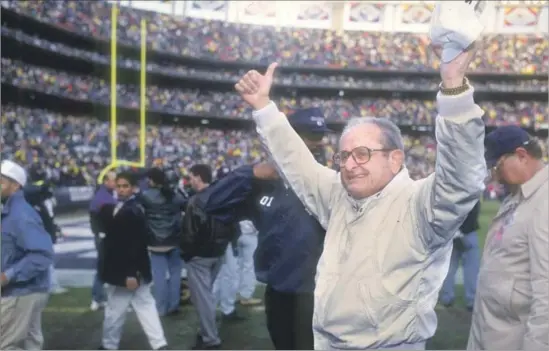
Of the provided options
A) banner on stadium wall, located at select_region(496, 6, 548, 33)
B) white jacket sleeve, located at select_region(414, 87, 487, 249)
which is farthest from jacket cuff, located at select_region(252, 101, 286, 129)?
banner on stadium wall, located at select_region(496, 6, 548, 33)

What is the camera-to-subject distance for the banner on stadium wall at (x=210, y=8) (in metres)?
4.00

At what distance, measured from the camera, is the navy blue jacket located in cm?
222

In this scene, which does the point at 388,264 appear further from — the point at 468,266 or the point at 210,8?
the point at 468,266

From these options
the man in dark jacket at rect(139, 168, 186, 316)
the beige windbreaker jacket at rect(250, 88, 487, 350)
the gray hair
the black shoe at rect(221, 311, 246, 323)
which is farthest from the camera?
the black shoe at rect(221, 311, 246, 323)

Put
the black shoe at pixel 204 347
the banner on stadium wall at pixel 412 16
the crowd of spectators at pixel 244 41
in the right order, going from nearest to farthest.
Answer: the banner on stadium wall at pixel 412 16 → the black shoe at pixel 204 347 → the crowd of spectators at pixel 244 41

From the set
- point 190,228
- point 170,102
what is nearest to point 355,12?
point 190,228

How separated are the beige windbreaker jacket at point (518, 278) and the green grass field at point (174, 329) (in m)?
2.27

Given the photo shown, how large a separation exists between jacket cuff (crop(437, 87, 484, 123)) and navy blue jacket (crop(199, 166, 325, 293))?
1011mm

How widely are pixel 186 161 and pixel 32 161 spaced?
2.15 m

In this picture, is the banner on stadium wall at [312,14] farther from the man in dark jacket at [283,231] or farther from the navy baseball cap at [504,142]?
the navy baseball cap at [504,142]

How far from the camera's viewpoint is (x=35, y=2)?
859 cm

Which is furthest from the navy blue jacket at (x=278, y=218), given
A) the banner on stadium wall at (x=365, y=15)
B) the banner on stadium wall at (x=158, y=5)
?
the banner on stadium wall at (x=158, y=5)

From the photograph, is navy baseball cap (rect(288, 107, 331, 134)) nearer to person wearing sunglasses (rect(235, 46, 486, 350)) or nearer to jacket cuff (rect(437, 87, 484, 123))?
person wearing sunglasses (rect(235, 46, 486, 350))

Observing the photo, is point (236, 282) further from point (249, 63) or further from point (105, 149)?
point (105, 149)
